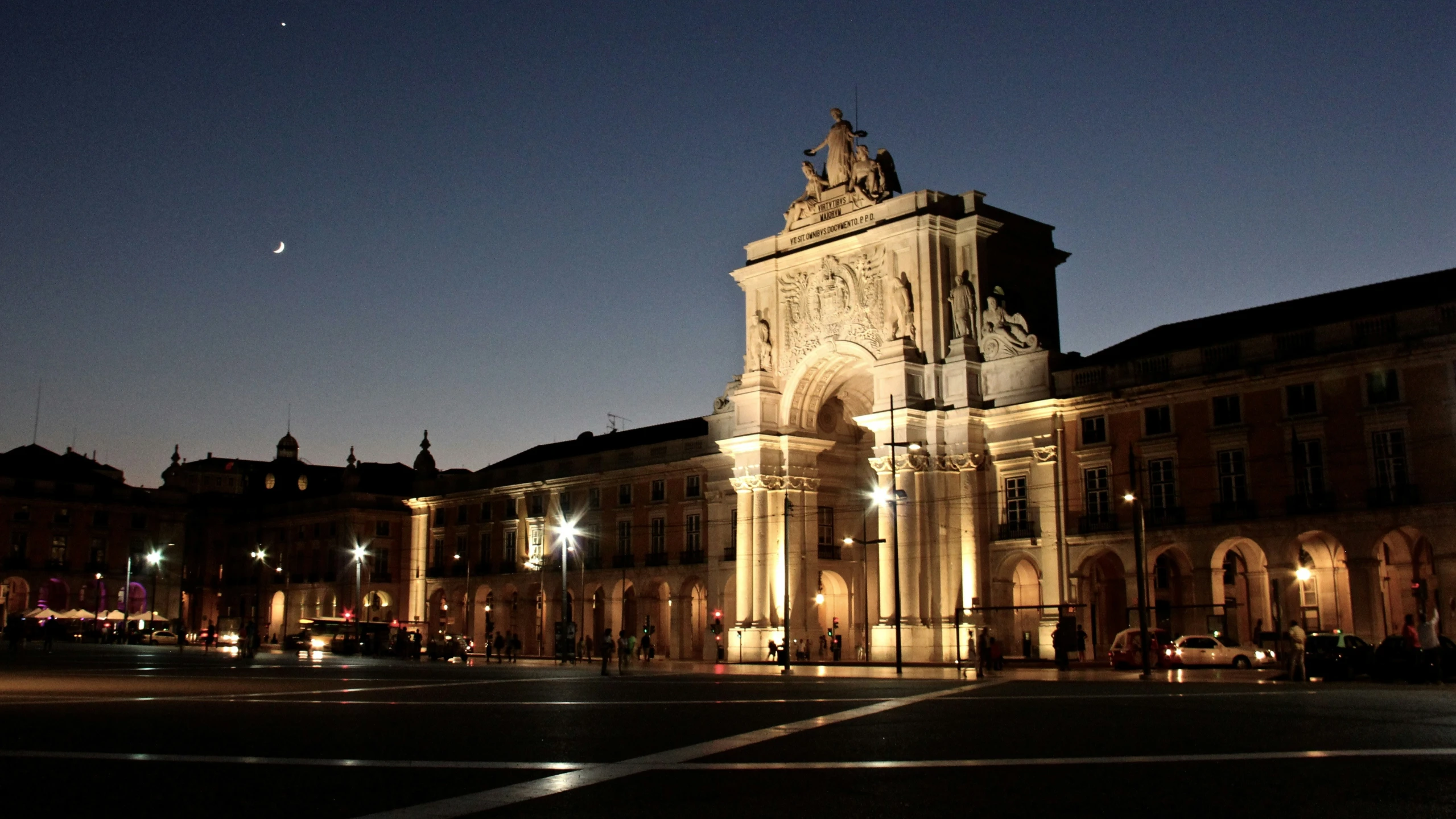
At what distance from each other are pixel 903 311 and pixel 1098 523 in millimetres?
12105

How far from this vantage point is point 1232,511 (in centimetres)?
4778

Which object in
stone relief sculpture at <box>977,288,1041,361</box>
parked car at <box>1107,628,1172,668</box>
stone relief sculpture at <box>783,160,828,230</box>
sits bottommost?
parked car at <box>1107,628,1172,668</box>

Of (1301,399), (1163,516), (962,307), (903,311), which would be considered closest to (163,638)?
(903,311)

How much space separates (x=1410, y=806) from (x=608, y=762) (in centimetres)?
735

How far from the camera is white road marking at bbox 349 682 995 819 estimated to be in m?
10.5

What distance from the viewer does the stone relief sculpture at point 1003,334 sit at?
54.8 metres

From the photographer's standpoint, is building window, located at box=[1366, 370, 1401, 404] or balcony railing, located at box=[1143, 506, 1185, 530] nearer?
building window, located at box=[1366, 370, 1401, 404]

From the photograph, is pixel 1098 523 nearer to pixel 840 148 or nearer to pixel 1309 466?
pixel 1309 466

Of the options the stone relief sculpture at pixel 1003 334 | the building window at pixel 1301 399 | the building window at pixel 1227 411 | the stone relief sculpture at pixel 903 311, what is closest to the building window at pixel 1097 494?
the building window at pixel 1227 411

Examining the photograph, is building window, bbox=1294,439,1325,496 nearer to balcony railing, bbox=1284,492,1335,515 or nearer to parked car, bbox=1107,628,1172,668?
balcony railing, bbox=1284,492,1335,515

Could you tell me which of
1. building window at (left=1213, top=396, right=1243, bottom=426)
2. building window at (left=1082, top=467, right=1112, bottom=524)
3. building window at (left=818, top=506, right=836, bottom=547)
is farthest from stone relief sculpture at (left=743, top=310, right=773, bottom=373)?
building window at (left=1213, top=396, right=1243, bottom=426)

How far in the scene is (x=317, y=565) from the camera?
94000 millimetres

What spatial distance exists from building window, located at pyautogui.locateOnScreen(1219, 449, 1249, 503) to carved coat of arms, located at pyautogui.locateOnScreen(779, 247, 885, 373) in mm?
15653

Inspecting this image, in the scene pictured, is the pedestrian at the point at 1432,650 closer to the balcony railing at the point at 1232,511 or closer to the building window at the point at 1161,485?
the balcony railing at the point at 1232,511
